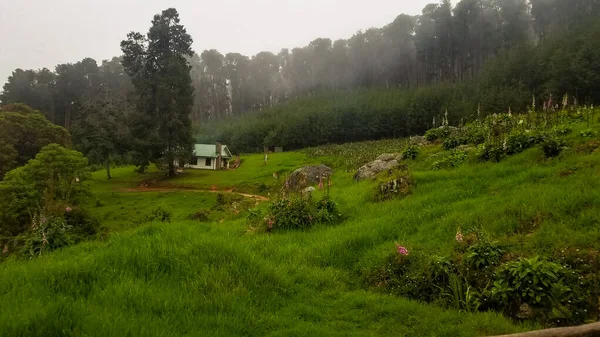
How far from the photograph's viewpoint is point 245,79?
4769 inches

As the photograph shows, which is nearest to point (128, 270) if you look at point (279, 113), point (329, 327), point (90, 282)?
point (90, 282)

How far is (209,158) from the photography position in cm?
5659

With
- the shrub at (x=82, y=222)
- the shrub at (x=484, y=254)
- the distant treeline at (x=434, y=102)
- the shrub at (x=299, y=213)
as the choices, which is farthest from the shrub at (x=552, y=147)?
the distant treeline at (x=434, y=102)

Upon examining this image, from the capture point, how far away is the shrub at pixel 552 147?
9.84 metres

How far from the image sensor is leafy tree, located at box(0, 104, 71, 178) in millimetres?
33594

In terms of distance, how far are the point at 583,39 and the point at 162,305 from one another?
6881 centimetres

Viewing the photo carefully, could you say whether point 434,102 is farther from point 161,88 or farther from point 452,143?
point 452,143

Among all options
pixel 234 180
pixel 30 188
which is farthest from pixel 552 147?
pixel 234 180

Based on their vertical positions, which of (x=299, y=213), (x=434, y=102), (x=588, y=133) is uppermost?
(x=434, y=102)

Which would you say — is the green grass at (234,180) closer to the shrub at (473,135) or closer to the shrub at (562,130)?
the shrub at (473,135)

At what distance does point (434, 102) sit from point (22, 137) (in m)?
62.8

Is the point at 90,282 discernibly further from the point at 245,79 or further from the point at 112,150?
the point at 245,79

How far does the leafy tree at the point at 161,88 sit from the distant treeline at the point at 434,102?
50.3 feet

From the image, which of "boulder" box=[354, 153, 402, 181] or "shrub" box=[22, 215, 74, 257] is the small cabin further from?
"shrub" box=[22, 215, 74, 257]
